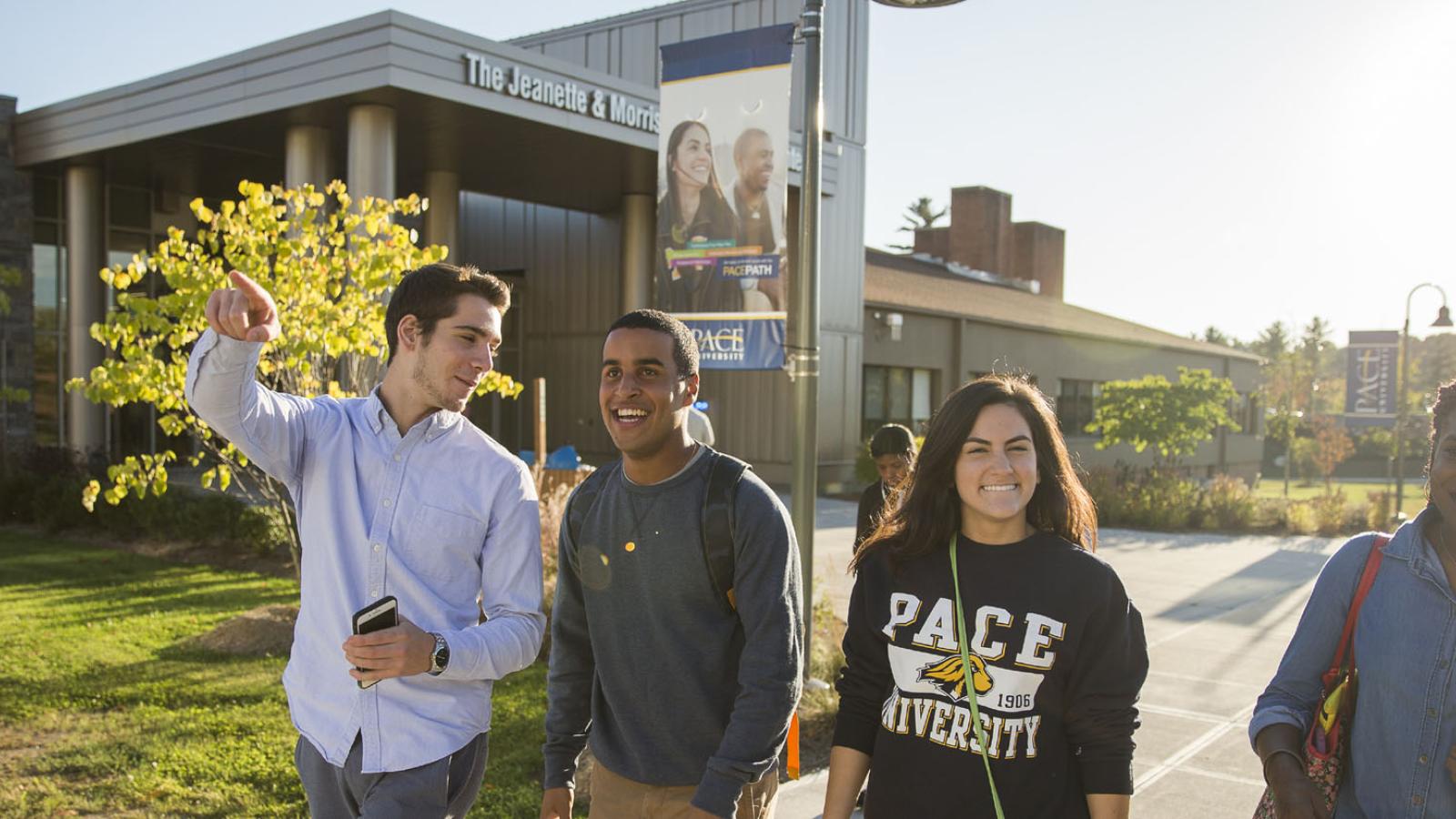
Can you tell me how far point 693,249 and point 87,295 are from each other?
18.1 m

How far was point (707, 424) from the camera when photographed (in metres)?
9.12

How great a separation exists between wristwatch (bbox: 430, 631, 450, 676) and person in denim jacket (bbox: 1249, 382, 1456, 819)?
188cm

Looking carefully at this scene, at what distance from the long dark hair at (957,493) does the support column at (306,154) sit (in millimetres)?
16832

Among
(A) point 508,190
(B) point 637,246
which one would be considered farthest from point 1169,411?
(A) point 508,190

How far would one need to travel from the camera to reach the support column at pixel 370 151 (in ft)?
53.3

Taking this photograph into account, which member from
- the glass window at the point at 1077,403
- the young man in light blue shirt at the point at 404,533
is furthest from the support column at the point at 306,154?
the glass window at the point at 1077,403

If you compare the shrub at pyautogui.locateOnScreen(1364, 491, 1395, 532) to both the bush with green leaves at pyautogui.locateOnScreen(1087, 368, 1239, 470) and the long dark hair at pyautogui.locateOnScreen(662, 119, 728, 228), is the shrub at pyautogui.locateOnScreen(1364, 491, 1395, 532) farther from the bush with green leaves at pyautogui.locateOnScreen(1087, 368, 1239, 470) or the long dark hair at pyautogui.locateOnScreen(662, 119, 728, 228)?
the long dark hair at pyautogui.locateOnScreen(662, 119, 728, 228)

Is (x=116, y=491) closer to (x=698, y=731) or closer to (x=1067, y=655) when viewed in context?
(x=698, y=731)

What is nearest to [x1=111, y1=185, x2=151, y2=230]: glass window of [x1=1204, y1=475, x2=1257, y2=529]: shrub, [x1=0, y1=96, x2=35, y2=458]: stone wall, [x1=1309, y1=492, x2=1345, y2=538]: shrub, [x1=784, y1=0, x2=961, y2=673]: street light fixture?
[x1=0, y1=96, x2=35, y2=458]: stone wall

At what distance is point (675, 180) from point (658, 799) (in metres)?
4.59

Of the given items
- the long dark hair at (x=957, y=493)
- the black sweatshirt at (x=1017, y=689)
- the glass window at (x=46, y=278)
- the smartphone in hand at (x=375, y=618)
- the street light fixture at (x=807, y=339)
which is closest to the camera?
the smartphone in hand at (x=375, y=618)

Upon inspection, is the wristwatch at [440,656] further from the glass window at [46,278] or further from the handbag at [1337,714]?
the glass window at [46,278]

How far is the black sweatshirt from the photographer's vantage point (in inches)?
94.7

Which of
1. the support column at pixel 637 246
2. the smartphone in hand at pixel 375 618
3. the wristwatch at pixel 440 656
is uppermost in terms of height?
the support column at pixel 637 246
